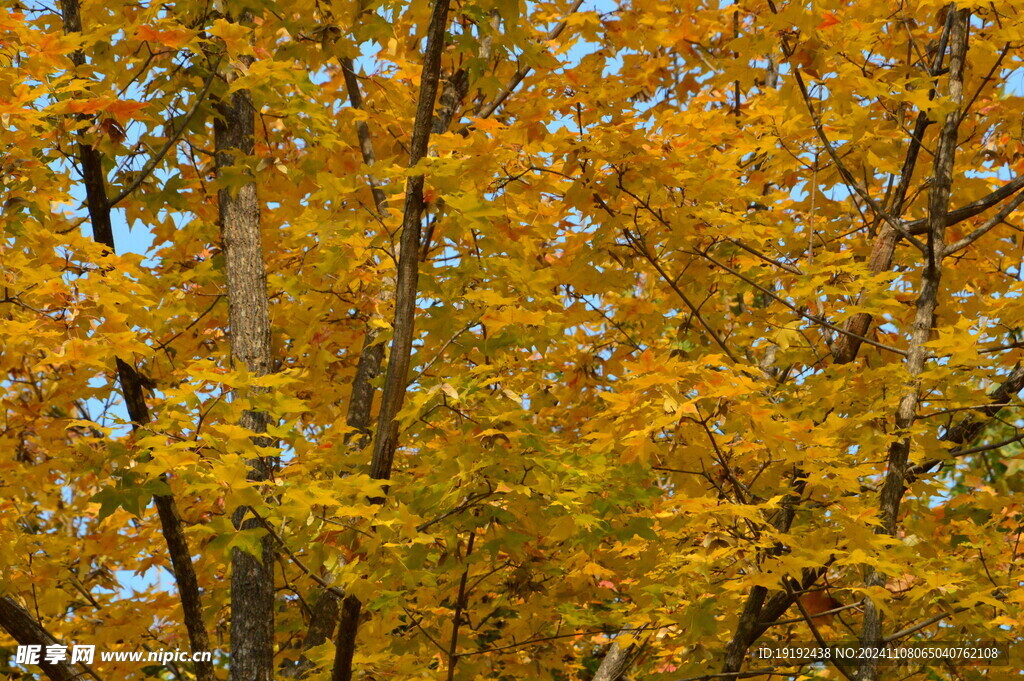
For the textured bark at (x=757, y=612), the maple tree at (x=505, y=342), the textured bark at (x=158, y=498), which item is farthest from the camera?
the textured bark at (x=757, y=612)

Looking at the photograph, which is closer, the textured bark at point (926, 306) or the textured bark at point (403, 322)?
the textured bark at point (403, 322)

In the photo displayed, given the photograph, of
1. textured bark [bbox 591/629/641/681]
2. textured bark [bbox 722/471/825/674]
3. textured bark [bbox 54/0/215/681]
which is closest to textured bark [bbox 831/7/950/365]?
textured bark [bbox 722/471/825/674]

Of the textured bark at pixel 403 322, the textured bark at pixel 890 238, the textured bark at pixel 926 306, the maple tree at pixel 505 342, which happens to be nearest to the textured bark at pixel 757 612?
the maple tree at pixel 505 342

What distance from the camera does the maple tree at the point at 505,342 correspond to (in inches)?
134

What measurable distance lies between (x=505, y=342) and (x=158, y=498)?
1761 mm

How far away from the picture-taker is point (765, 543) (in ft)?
10.9

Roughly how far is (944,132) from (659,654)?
333 cm

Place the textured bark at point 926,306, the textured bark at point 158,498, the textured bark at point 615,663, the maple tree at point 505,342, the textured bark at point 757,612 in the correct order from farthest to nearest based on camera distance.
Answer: the textured bark at point 615,663
the textured bark at point 757,612
the textured bark at point 158,498
the textured bark at point 926,306
the maple tree at point 505,342

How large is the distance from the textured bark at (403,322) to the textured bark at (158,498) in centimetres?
109

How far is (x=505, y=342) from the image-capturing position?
371 centimetres

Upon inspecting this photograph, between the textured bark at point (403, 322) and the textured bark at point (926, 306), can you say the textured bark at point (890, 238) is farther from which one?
the textured bark at point (403, 322)

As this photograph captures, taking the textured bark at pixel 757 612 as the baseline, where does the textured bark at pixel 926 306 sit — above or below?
above

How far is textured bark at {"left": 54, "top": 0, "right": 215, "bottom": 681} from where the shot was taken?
418 cm

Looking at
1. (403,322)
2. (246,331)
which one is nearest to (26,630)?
(246,331)
